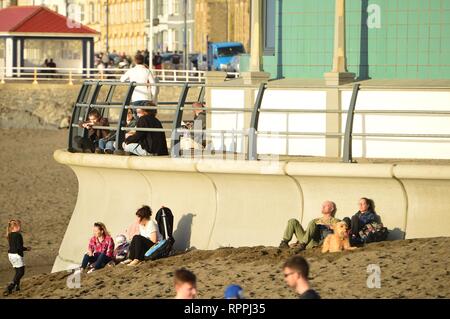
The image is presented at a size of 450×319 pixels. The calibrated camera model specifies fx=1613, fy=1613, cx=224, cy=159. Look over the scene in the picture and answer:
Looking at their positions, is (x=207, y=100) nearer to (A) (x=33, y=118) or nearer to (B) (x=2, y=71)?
(A) (x=33, y=118)

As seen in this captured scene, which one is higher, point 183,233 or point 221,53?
point 221,53

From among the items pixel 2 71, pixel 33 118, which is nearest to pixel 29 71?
pixel 2 71

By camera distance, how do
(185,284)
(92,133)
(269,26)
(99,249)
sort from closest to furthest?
(185,284) → (99,249) → (92,133) → (269,26)

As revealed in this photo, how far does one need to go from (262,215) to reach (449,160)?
2.32 m

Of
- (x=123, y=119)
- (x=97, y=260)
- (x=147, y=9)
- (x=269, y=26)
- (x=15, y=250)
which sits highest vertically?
(x=147, y=9)

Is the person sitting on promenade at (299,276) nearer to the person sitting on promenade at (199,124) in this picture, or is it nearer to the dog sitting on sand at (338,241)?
the dog sitting on sand at (338,241)

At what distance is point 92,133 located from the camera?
20.8 metres

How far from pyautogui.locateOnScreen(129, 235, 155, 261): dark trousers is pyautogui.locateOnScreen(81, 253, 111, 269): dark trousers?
2.04 feet

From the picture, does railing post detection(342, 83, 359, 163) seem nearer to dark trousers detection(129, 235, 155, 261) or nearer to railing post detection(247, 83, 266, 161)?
railing post detection(247, 83, 266, 161)

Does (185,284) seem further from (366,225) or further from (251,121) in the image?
(251,121)

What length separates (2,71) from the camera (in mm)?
62562

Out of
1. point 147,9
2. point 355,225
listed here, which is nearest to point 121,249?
point 355,225

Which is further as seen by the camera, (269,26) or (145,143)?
(269,26)

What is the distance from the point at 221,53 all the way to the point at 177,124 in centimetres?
5418
